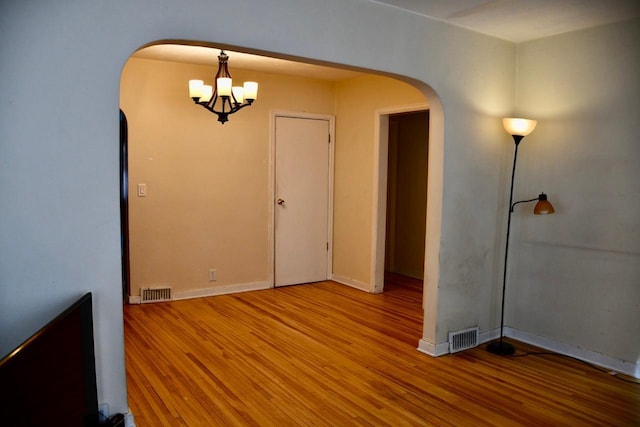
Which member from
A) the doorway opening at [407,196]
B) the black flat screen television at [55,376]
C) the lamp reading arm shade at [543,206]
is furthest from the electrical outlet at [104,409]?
the doorway opening at [407,196]

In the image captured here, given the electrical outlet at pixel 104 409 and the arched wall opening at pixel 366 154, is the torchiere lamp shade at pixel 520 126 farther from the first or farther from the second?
the electrical outlet at pixel 104 409

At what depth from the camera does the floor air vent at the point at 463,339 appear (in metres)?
3.66

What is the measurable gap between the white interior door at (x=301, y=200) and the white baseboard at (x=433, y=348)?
2328 mm

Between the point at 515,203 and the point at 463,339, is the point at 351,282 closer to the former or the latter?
the point at 463,339

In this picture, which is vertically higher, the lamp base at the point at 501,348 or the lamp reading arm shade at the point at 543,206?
the lamp reading arm shade at the point at 543,206

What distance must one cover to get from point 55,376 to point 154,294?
3.34m

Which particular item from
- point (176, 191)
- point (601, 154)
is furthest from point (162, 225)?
point (601, 154)

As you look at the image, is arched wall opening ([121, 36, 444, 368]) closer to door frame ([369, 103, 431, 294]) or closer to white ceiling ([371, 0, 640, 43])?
door frame ([369, 103, 431, 294])

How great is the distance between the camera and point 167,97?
4793mm

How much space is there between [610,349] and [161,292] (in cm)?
403

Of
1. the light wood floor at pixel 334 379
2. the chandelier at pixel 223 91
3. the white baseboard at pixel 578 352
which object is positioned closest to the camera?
the light wood floor at pixel 334 379

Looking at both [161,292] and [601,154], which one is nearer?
[601,154]

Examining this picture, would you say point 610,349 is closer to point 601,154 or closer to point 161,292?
point 601,154

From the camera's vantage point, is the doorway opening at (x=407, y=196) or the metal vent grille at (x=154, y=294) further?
the doorway opening at (x=407, y=196)
